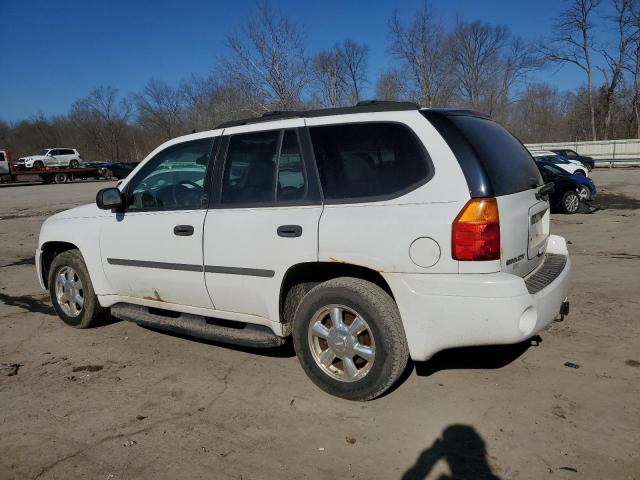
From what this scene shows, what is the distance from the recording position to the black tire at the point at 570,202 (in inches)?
513

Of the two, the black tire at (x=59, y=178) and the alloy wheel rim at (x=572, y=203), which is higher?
the black tire at (x=59, y=178)

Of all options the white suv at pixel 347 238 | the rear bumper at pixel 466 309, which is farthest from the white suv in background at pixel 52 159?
the rear bumper at pixel 466 309

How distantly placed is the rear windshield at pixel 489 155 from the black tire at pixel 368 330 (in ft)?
2.91

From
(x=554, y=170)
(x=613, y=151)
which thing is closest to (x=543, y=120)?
(x=613, y=151)

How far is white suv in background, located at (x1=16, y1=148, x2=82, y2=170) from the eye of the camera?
39.2m

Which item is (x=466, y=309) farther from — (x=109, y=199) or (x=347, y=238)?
(x=109, y=199)

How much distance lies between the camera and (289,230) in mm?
3418

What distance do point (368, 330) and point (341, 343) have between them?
225 millimetres

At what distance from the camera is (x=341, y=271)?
3.52 m

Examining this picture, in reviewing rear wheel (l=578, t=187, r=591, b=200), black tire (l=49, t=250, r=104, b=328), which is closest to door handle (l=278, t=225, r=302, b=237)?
black tire (l=49, t=250, r=104, b=328)

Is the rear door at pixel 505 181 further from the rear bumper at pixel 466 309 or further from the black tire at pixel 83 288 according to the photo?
the black tire at pixel 83 288

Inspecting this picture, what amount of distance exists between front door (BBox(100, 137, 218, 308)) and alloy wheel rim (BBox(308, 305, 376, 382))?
3.28 feet

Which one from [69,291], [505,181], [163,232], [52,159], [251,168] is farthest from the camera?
[52,159]

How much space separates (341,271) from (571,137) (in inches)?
2486
